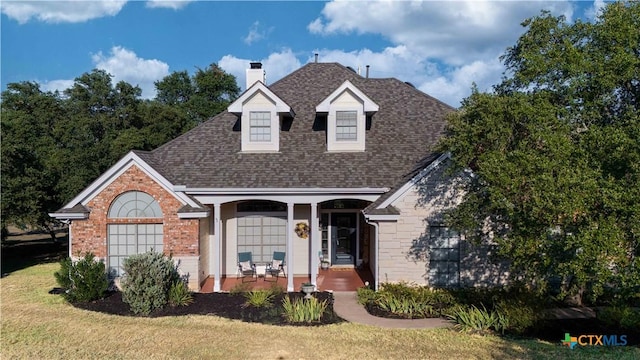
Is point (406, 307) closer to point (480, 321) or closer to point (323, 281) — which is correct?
point (480, 321)

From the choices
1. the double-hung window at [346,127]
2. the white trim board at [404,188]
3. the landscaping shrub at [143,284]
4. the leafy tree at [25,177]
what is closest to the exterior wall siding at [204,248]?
the landscaping shrub at [143,284]

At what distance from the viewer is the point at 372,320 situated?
11.8 meters

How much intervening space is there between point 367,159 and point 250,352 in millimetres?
9068

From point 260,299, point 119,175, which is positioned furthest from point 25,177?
point 260,299

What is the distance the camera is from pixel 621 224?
8117mm

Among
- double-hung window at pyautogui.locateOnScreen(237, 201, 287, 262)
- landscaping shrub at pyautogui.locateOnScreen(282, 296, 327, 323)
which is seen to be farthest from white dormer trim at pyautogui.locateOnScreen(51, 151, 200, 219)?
landscaping shrub at pyautogui.locateOnScreen(282, 296, 327, 323)

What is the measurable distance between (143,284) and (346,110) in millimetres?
9539

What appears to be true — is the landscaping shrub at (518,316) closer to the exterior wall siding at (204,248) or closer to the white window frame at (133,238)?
the exterior wall siding at (204,248)

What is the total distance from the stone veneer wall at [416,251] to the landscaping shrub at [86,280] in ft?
29.2

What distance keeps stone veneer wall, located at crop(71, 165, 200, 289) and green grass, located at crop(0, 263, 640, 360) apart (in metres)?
2.89

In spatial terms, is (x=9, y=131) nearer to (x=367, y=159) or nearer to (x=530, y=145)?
(x=367, y=159)

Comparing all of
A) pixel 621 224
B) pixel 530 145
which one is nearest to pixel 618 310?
pixel 621 224

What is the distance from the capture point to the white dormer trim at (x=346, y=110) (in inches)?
661

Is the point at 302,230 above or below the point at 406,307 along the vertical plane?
above
